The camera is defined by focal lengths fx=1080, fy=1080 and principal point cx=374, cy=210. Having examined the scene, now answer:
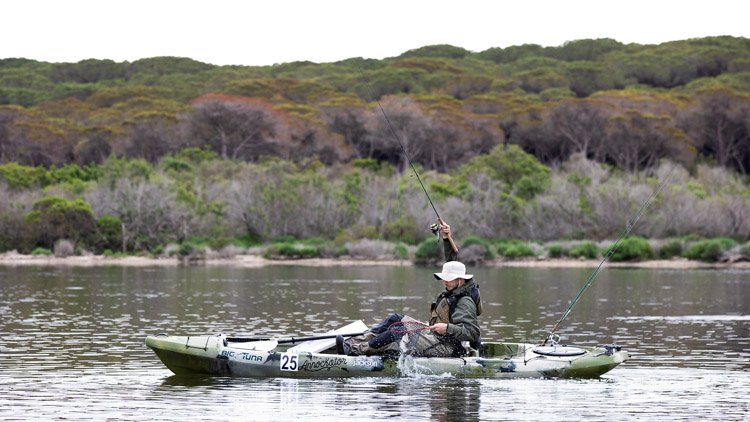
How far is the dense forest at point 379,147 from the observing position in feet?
180

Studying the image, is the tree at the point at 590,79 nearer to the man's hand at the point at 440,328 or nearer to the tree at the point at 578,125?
the tree at the point at 578,125

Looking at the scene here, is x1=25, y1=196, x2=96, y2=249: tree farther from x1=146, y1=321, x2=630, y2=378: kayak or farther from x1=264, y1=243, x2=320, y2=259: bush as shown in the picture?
x1=146, y1=321, x2=630, y2=378: kayak

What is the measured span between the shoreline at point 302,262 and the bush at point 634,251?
1.15 feet

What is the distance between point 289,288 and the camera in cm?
3409

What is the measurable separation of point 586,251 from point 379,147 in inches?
1755

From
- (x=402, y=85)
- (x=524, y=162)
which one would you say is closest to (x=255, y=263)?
(x=524, y=162)

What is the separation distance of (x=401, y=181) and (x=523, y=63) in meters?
75.1

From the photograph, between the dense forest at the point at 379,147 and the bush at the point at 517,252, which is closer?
the bush at the point at 517,252

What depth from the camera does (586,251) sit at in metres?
49.1

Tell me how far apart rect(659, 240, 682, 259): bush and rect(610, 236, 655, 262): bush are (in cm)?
50

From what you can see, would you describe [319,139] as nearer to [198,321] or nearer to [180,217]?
[180,217]

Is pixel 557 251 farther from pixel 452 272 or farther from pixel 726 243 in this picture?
pixel 452 272

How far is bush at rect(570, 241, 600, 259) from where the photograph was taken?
49031mm

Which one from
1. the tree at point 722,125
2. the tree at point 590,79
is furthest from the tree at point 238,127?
the tree at point 590,79
